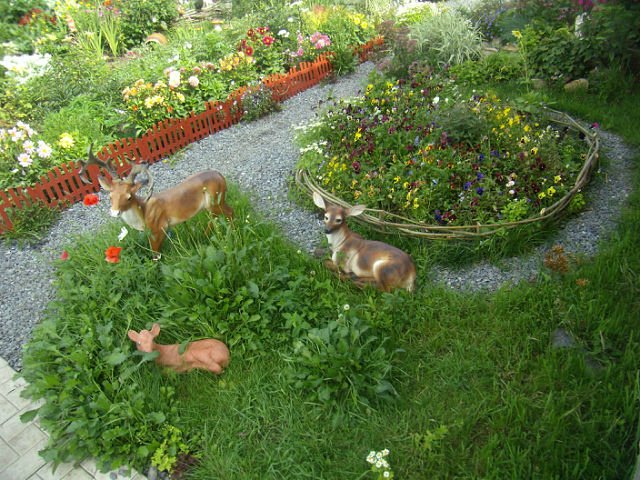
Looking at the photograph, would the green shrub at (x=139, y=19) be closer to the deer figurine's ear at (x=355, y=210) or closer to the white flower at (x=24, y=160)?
the white flower at (x=24, y=160)

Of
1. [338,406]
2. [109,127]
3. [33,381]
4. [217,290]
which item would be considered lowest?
[338,406]

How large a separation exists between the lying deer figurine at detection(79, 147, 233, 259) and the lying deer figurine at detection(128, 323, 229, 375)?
902 mm

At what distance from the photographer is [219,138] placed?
20.7ft

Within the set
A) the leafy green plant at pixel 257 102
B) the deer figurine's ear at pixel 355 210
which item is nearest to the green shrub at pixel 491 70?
the leafy green plant at pixel 257 102

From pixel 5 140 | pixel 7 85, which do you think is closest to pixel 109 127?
pixel 5 140

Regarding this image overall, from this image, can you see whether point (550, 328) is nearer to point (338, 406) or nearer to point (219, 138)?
point (338, 406)

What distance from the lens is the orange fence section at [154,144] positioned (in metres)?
5.00

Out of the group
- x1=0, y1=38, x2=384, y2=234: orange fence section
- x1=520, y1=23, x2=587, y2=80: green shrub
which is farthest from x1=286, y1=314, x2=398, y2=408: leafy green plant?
x1=520, y1=23, x2=587, y2=80: green shrub

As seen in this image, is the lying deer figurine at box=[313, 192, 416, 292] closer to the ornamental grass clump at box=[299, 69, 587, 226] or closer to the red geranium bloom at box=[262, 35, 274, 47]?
the ornamental grass clump at box=[299, 69, 587, 226]

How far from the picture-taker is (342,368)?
2.77 m

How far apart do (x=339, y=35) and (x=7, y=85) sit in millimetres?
5527

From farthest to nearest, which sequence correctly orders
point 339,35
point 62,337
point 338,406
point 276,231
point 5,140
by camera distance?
point 339,35, point 5,140, point 276,231, point 62,337, point 338,406

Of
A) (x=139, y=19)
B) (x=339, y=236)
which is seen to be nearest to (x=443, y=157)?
(x=339, y=236)

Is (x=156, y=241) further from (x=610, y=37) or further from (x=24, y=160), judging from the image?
(x=610, y=37)
